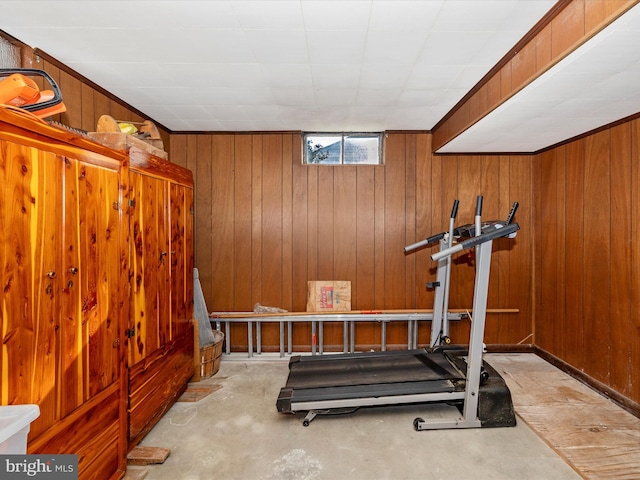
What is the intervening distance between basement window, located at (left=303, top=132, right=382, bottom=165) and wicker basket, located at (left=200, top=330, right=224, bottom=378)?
2228 mm

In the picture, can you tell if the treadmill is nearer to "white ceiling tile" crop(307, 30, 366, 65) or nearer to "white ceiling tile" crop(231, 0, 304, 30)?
"white ceiling tile" crop(307, 30, 366, 65)

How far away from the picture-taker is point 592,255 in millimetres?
3254

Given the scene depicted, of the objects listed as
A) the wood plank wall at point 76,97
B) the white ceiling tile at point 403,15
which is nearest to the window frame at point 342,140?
the wood plank wall at point 76,97

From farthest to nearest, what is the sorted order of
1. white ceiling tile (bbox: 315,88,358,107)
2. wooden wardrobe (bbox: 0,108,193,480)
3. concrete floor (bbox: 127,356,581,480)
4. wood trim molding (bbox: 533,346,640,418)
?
white ceiling tile (bbox: 315,88,358,107)
wood trim molding (bbox: 533,346,640,418)
concrete floor (bbox: 127,356,581,480)
wooden wardrobe (bbox: 0,108,193,480)

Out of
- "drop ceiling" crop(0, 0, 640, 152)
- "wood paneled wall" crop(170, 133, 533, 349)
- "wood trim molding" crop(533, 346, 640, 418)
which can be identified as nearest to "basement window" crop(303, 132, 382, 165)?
"wood paneled wall" crop(170, 133, 533, 349)

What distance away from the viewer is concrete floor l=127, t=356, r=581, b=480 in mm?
2158

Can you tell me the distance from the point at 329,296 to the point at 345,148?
5.66 ft

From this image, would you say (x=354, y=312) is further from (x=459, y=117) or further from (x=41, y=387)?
(x=41, y=387)

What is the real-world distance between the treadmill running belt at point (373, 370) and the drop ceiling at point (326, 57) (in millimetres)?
2062

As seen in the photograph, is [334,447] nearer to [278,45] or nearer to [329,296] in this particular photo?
[329,296]

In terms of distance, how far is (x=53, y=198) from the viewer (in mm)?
1612

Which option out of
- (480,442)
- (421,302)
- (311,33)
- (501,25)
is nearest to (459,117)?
(501,25)

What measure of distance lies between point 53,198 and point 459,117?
10.0 ft

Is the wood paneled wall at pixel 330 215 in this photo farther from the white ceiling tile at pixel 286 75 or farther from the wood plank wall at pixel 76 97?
the white ceiling tile at pixel 286 75
